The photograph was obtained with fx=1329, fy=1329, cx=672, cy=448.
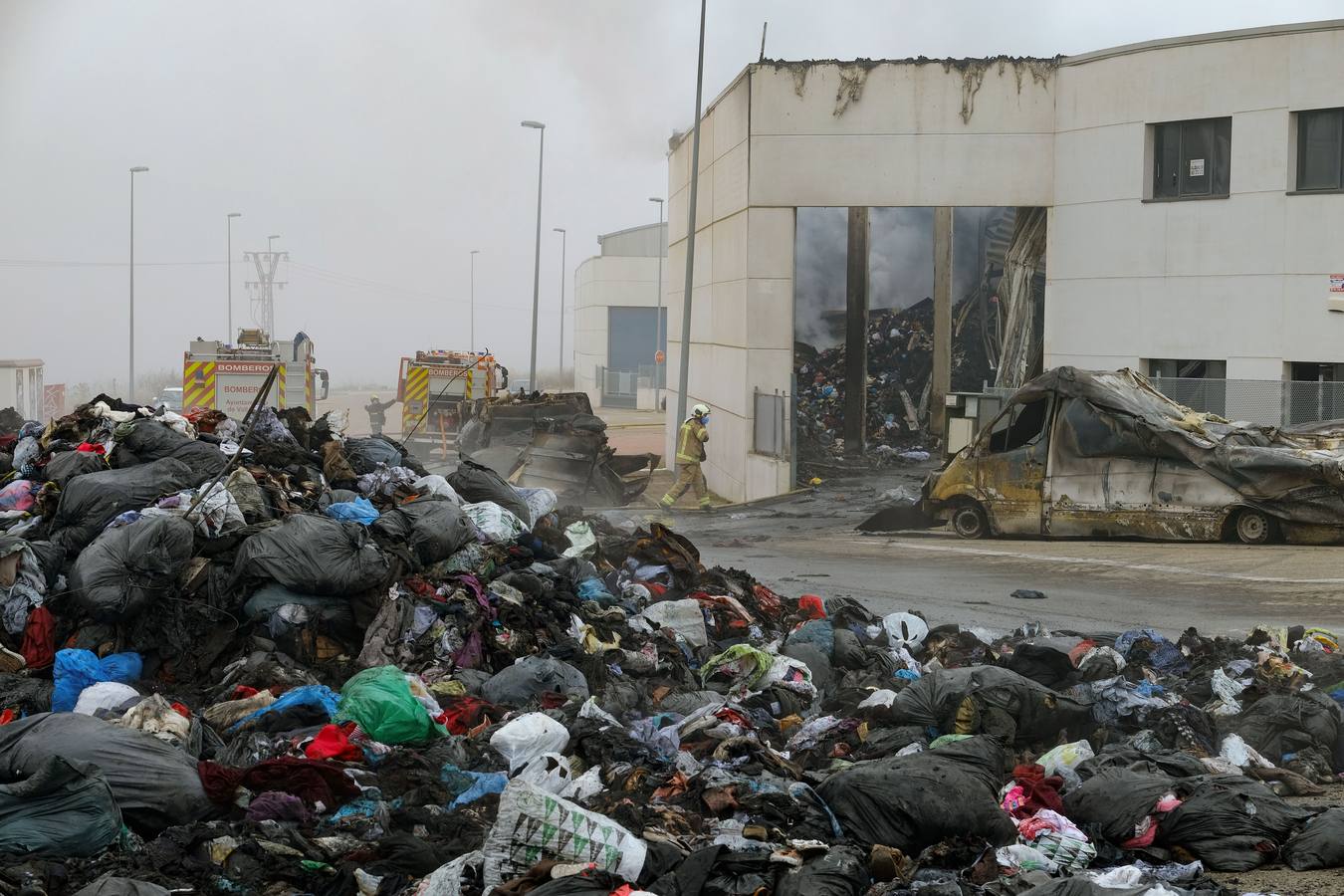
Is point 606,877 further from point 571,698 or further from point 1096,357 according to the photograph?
point 1096,357

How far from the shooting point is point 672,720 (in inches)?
281

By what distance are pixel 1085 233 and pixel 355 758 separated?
17924mm

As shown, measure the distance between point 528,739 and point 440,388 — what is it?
25563 mm

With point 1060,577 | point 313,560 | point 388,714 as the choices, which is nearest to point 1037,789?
point 388,714

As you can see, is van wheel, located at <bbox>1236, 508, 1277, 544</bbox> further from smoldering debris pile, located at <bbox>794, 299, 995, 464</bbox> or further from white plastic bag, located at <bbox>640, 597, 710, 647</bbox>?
smoldering debris pile, located at <bbox>794, 299, 995, 464</bbox>

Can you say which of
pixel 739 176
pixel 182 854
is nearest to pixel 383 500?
pixel 182 854

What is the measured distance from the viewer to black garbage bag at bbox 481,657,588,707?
7.30m

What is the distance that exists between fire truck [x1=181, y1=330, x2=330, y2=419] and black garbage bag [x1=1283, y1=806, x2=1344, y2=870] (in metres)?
19.3

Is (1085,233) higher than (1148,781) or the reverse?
higher

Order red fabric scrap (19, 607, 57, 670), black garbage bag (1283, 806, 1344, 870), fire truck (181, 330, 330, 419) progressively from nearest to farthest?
black garbage bag (1283, 806, 1344, 870), red fabric scrap (19, 607, 57, 670), fire truck (181, 330, 330, 419)

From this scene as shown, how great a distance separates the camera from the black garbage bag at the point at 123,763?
5.45m

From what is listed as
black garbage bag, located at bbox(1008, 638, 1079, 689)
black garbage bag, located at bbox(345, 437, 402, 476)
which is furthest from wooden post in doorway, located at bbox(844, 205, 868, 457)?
black garbage bag, located at bbox(1008, 638, 1079, 689)

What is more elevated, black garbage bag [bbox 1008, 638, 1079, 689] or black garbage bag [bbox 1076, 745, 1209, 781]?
black garbage bag [bbox 1008, 638, 1079, 689]

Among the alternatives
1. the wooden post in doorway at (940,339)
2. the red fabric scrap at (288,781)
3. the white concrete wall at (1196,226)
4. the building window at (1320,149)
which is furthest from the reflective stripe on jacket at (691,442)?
the red fabric scrap at (288,781)
